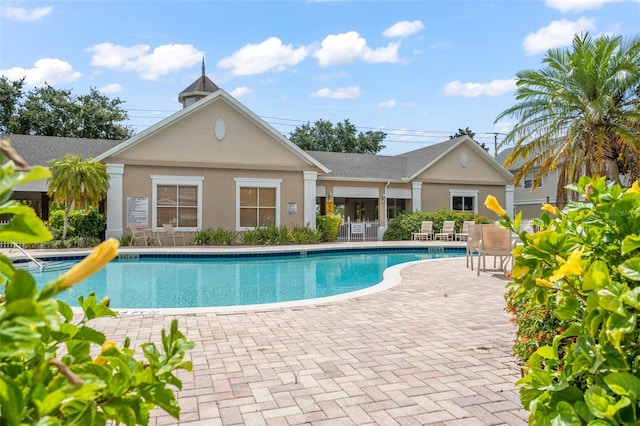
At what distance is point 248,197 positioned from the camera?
64.7ft

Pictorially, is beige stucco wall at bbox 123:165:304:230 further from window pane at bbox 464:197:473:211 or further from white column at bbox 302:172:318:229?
window pane at bbox 464:197:473:211

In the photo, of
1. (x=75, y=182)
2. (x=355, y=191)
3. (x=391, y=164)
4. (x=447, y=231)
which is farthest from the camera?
(x=391, y=164)

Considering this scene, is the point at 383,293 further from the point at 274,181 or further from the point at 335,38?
the point at 335,38

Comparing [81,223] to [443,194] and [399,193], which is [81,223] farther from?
[443,194]

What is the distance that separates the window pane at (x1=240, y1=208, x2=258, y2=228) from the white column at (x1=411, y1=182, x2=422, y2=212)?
8.82 m

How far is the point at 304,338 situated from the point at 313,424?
2081 mm

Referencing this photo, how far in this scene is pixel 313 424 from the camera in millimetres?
3014

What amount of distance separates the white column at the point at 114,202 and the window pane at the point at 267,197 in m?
5.86

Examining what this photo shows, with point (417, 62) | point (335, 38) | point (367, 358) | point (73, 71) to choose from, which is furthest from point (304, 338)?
point (73, 71)

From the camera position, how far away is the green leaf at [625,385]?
→ 1138 millimetres

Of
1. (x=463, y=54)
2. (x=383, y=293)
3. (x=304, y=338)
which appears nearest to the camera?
(x=304, y=338)

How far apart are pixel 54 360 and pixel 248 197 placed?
62.8ft

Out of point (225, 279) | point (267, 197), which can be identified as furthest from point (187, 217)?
point (225, 279)

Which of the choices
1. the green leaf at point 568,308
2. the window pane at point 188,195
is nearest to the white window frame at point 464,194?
the window pane at point 188,195
